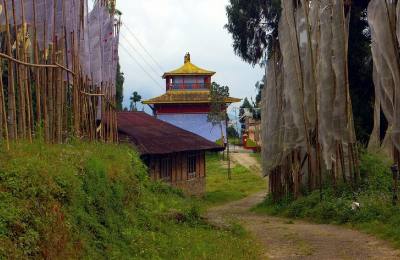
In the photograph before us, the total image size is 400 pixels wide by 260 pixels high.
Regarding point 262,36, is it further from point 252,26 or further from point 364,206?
point 364,206

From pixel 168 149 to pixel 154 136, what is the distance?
1489 mm

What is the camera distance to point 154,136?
73.2 ft

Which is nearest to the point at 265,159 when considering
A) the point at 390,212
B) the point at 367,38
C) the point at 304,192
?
the point at 304,192

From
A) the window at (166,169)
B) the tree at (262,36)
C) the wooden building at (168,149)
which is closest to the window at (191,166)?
the wooden building at (168,149)

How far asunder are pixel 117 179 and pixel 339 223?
5.67 metres

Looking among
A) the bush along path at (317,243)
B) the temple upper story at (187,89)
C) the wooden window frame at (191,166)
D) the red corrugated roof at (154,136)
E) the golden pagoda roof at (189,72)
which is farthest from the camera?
the golden pagoda roof at (189,72)

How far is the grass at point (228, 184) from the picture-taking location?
82.6ft

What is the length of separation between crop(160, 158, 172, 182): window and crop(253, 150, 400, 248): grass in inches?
278

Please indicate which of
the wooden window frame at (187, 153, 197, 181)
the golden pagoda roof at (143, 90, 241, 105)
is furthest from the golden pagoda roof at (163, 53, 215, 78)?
the wooden window frame at (187, 153, 197, 181)

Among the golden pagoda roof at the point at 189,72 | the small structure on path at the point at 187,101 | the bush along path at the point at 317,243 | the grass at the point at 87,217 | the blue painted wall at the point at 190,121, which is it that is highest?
the golden pagoda roof at the point at 189,72

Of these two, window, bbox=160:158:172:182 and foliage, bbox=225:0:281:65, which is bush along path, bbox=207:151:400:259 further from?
foliage, bbox=225:0:281:65

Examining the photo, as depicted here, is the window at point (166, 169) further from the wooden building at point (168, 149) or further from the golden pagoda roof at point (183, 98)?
the golden pagoda roof at point (183, 98)

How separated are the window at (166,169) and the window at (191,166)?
5.67 feet

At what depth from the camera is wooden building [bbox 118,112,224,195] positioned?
2083cm
